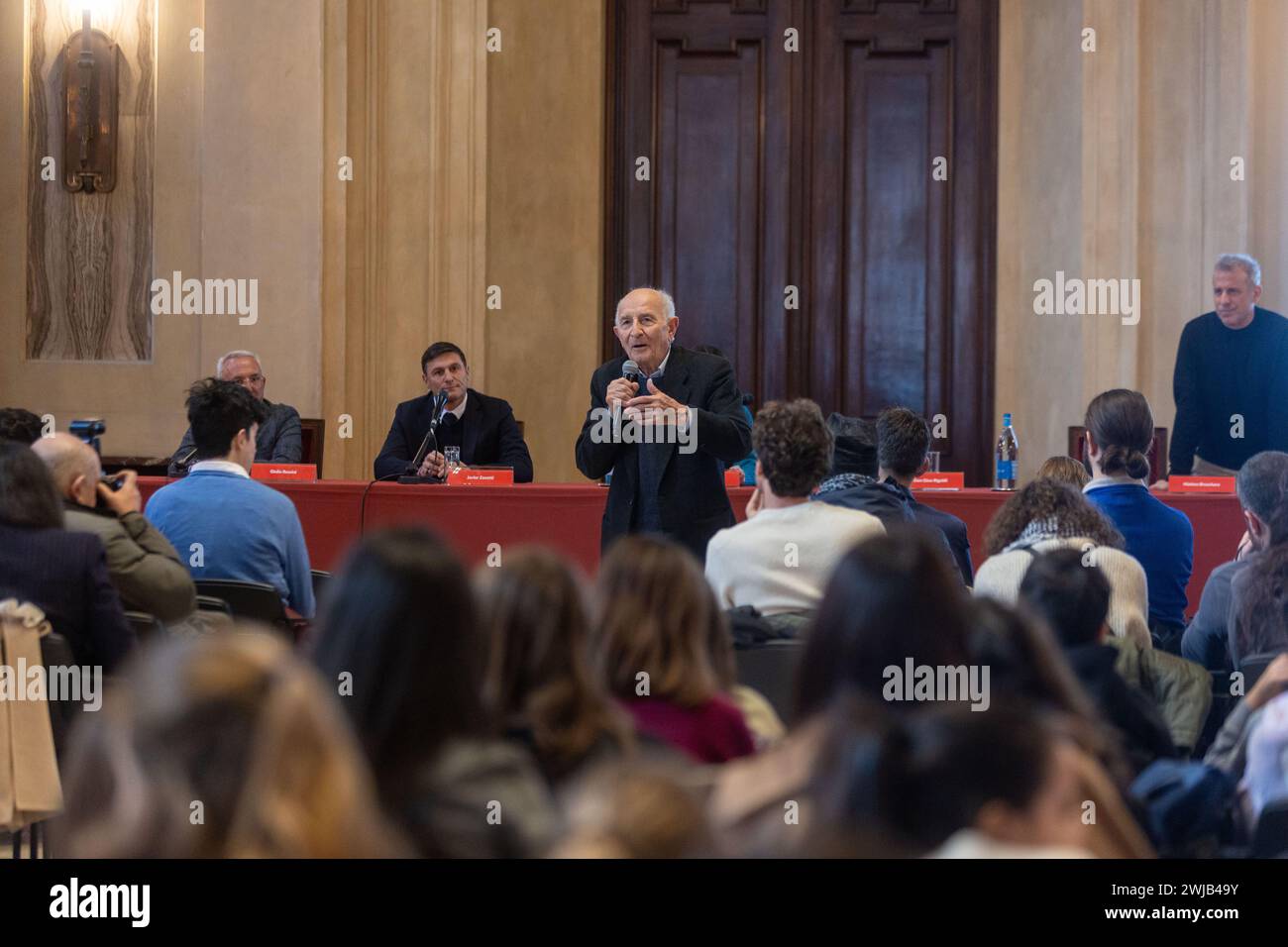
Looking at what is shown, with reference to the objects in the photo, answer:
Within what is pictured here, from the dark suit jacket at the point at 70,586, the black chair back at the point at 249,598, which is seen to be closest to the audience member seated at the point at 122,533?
the dark suit jacket at the point at 70,586

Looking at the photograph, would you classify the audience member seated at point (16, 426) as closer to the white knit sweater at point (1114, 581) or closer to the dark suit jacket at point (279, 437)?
the dark suit jacket at point (279, 437)

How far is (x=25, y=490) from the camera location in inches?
130

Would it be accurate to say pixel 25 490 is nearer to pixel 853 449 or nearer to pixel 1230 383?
pixel 853 449

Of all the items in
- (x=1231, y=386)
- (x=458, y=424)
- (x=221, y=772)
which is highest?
Answer: (x=1231, y=386)

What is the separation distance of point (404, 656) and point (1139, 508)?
10.2ft

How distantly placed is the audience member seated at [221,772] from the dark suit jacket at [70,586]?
2.18 m

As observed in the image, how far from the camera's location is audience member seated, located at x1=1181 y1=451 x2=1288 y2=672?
11.9ft

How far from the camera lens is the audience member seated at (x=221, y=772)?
123 centimetres

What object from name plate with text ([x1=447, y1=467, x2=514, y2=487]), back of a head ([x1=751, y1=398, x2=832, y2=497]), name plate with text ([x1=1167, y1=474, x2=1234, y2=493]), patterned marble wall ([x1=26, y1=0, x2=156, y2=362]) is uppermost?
patterned marble wall ([x1=26, y1=0, x2=156, y2=362])

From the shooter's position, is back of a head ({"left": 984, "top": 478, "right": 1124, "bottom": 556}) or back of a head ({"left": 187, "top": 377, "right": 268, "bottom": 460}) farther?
back of a head ({"left": 187, "top": 377, "right": 268, "bottom": 460})

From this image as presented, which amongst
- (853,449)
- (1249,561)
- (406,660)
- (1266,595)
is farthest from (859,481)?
(406,660)

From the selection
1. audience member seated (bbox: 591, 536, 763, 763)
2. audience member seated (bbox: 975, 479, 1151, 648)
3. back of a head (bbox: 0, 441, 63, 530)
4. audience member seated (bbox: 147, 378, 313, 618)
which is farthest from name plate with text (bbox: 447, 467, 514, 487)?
audience member seated (bbox: 591, 536, 763, 763)

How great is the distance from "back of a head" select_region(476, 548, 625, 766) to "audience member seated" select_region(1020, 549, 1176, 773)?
978mm

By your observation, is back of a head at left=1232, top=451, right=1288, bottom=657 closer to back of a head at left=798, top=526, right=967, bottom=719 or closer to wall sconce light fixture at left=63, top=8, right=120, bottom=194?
back of a head at left=798, top=526, right=967, bottom=719
